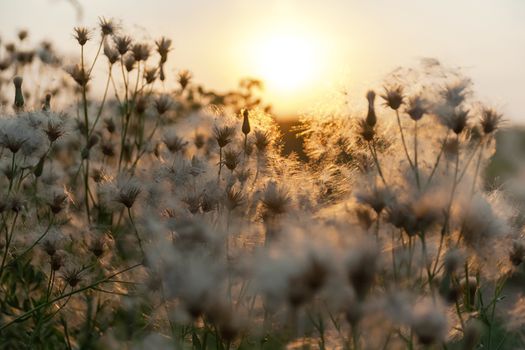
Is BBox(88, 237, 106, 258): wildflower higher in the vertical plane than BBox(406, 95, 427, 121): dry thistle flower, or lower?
lower

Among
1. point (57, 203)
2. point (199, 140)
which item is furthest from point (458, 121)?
point (199, 140)

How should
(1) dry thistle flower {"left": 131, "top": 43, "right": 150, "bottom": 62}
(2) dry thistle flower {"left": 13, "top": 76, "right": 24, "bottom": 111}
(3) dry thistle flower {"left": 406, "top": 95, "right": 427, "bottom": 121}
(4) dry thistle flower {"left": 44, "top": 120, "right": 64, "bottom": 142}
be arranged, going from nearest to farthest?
1. (3) dry thistle flower {"left": 406, "top": 95, "right": 427, "bottom": 121}
2. (4) dry thistle flower {"left": 44, "top": 120, "right": 64, "bottom": 142}
3. (2) dry thistle flower {"left": 13, "top": 76, "right": 24, "bottom": 111}
4. (1) dry thistle flower {"left": 131, "top": 43, "right": 150, "bottom": 62}

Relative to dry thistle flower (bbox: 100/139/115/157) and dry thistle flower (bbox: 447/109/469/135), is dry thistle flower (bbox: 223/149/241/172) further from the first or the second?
dry thistle flower (bbox: 100/139/115/157)

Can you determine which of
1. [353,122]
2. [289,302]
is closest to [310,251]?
[289,302]

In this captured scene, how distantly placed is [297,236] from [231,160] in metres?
1.18

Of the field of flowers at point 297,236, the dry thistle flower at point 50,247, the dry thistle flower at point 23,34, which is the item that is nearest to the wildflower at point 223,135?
the field of flowers at point 297,236

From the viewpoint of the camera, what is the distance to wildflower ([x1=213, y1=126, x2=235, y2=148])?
290cm

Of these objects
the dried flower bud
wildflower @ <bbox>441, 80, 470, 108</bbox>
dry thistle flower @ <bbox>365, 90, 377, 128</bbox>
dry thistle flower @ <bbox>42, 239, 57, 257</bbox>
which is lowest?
dry thistle flower @ <bbox>42, 239, 57, 257</bbox>

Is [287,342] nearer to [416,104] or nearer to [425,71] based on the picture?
[416,104]

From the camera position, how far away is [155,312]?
2.38m

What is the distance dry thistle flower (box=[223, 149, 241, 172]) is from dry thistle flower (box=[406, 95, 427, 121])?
2.09 ft

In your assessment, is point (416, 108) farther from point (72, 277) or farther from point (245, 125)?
point (72, 277)

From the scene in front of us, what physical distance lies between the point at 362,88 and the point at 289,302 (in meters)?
1.55

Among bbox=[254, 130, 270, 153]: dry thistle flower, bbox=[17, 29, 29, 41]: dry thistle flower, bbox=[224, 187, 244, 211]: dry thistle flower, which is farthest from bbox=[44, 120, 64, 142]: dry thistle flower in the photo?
bbox=[17, 29, 29, 41]: dry thistle flower
